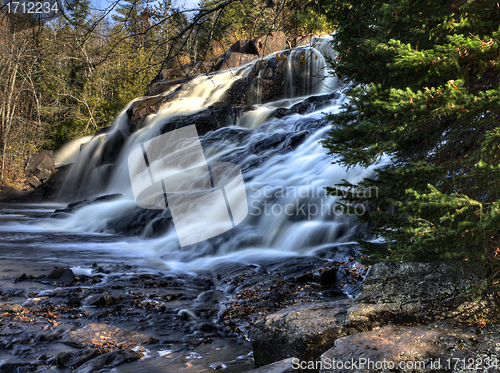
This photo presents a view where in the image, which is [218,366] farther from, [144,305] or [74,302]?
[74,302]

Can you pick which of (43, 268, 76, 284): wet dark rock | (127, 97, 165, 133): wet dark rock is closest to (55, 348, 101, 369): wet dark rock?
(43, 268, 76, 284): wet dark rock

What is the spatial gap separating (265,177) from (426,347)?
25.4 ft

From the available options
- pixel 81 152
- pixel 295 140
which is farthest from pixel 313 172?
pixel 81 152

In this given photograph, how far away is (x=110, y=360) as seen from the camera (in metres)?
3.12

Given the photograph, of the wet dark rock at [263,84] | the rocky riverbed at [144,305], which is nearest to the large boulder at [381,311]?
the rocky riverbed at [144,305]

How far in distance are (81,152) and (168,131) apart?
231 inches

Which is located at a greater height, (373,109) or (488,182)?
(373,109)

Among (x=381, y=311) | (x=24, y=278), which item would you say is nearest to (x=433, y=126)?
(x=381, y=311)

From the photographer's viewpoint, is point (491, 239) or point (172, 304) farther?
point (172, 304)

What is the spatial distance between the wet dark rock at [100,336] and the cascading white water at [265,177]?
2464mm

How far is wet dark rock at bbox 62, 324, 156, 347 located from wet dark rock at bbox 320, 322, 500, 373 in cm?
199

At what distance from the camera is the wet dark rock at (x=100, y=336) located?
3.45m

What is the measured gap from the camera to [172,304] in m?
4.59

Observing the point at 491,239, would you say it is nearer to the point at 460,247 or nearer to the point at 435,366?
the point at 460,247
